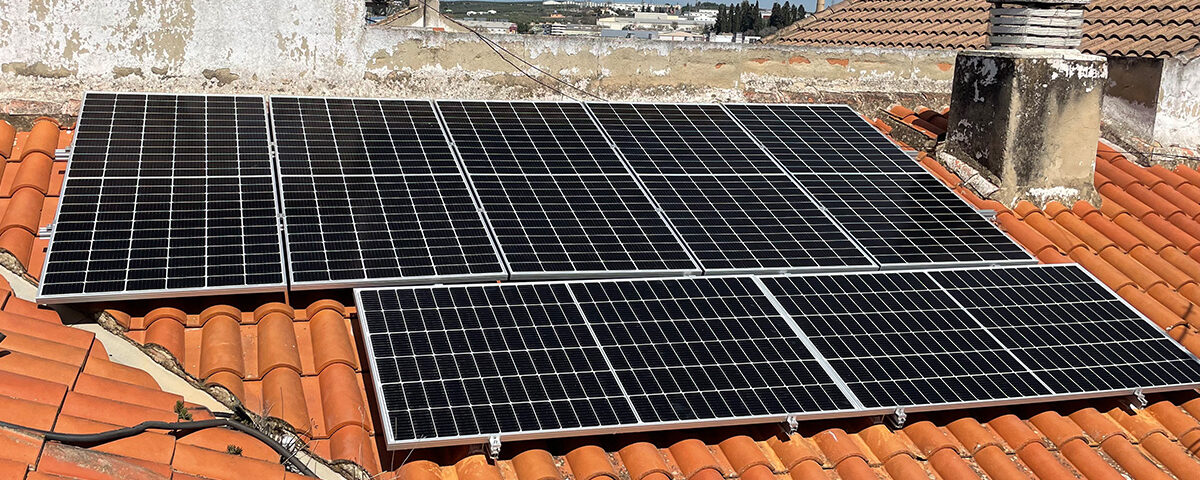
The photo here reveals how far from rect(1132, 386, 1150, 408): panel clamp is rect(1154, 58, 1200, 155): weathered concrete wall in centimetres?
541

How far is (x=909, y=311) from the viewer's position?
27.0 ft

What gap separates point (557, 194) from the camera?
940 cm

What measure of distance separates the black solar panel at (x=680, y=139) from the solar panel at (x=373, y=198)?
184cm

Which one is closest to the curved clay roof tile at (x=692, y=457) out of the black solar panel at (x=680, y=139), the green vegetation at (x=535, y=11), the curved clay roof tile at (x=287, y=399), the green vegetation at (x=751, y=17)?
the curved clay roof tile at (x=287, y=399)

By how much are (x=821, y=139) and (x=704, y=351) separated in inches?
187

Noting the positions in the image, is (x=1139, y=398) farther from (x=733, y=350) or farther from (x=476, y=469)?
(x=476, y=469)

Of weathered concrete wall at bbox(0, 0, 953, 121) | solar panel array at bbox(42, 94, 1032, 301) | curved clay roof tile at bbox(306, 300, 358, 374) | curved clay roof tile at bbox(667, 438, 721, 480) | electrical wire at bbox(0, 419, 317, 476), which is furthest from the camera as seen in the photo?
weathered concrete wall at bbox(0, 0, 953, 121)

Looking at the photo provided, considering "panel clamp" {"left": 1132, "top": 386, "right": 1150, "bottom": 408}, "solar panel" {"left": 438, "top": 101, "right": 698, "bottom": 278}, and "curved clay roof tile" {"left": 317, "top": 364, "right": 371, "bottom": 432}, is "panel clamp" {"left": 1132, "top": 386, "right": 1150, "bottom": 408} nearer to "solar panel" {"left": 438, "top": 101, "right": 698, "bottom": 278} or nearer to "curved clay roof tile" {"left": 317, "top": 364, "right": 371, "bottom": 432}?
"solar panel" {"left": 438, "top": 101, "right": 698, "bottom": 278}

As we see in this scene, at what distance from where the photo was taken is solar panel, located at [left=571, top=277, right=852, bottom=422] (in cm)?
693

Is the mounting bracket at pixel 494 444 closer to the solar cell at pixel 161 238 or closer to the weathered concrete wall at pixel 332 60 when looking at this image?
the solar cell at pixel 161 238

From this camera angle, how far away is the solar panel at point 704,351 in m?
6.93

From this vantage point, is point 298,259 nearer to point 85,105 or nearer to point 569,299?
point 569,299

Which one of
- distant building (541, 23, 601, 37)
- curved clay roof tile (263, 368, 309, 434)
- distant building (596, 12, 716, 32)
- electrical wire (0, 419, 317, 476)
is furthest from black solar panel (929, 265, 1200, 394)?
distant building (596, 12, 716, 32)

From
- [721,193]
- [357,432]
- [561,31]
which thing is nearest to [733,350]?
[357,432]
